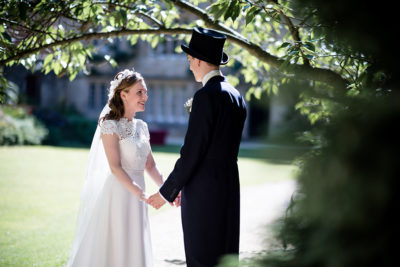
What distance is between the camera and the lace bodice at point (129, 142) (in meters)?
3.76

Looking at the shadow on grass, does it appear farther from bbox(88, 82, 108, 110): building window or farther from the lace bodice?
bbox(88, 82, 108, 110): building window

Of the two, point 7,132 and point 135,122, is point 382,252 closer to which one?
point 135,122

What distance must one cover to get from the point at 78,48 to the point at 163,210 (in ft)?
13.4

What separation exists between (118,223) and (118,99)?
3.54 feet

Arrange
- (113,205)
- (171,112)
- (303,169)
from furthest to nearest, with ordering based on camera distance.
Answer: (171,112), (113,205), (303,169)

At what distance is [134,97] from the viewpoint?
3.92m

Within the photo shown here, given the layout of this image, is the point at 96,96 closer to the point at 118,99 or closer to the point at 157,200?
the point at 118,99

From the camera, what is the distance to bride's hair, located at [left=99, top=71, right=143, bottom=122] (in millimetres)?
3893

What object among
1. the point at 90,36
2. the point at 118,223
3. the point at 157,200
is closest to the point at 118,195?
the point at 118,223

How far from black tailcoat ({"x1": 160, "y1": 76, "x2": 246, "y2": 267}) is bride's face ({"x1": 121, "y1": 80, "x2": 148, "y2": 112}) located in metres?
1.01

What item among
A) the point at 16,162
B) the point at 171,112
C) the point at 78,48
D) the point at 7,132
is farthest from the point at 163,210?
the point at 171,112

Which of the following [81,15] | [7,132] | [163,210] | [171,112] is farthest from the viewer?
[171,112]

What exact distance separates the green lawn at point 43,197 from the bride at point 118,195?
1.08 meters

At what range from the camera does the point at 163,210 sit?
8164 mm
